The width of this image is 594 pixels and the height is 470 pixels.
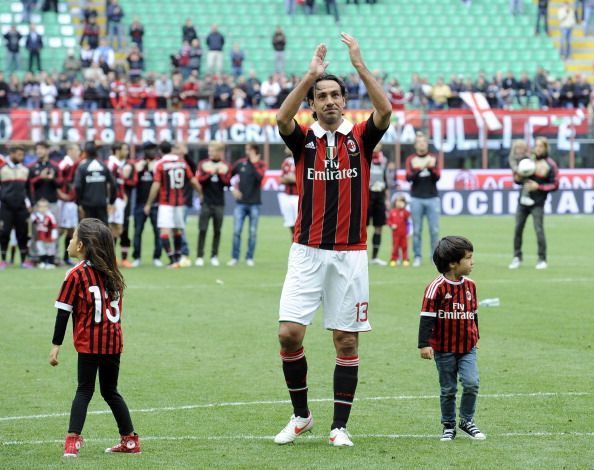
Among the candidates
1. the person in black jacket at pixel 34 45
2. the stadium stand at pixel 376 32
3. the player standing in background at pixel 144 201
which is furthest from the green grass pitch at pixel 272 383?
the stadium stand at pixel 376 32

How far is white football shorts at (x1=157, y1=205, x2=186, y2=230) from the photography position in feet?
68.6

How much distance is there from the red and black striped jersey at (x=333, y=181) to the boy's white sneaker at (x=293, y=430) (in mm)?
1069

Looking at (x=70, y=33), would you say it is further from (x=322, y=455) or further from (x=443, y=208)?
(x=322, y=455)

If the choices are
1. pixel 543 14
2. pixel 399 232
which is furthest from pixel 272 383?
pixel 543 14

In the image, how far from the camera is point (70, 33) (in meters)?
43.7

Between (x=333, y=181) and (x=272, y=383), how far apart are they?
299 cm

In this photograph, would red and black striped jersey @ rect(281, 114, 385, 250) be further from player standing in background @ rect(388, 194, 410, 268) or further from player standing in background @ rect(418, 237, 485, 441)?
player standing in background @ rect(388, 194, 410, 268)

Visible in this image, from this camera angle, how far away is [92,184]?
2020cm

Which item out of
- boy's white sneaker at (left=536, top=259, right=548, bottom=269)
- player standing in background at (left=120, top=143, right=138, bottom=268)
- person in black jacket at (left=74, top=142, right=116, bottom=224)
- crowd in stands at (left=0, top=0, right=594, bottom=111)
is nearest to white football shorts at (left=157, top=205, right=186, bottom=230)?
player standing in background at (left=120, top=143, right=138, bottom=268)

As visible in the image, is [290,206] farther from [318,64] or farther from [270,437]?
[318,64]

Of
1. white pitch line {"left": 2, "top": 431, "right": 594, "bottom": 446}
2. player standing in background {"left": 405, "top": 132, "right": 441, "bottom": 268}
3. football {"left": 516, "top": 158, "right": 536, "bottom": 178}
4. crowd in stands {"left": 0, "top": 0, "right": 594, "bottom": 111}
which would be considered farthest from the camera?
crowd in stands {"left": 0, "top": 0, "right": 594, "bottom": 111}

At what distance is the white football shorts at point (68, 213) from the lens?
22062 mm

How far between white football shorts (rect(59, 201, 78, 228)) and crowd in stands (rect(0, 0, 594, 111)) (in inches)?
588

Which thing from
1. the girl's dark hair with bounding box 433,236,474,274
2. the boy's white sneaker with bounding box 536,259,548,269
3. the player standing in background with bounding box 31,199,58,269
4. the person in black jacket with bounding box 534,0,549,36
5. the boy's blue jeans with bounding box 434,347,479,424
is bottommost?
the boy's white sneaker with bounding box 536,259,548,269
